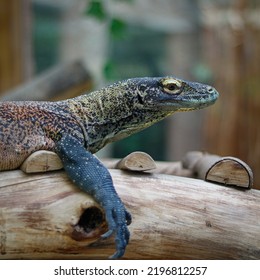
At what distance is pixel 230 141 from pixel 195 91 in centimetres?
306

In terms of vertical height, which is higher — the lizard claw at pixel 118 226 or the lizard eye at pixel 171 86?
the lizard eye at pixel 171 86

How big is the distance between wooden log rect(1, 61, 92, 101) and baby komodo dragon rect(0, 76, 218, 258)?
1568mm

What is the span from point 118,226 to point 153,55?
5.93 m

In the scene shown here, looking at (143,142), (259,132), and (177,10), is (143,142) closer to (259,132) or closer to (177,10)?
(177,10)

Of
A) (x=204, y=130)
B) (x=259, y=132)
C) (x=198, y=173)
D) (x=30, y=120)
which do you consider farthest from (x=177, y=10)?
(x=30, y=120)

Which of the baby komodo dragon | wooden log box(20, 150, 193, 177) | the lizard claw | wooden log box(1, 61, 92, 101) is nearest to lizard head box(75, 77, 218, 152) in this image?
the baby komodo dragon

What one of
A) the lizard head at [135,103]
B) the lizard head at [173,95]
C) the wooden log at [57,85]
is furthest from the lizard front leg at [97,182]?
the wooden log at [57,85]

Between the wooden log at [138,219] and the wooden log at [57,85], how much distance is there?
1762mm

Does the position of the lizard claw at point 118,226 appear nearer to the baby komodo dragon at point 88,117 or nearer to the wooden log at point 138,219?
the wooden log at point 138,219

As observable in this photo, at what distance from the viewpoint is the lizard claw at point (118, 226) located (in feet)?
6.08

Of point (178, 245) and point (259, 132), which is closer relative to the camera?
point (178, 245)

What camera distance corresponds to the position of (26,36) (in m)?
4.73

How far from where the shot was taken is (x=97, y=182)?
197cm
